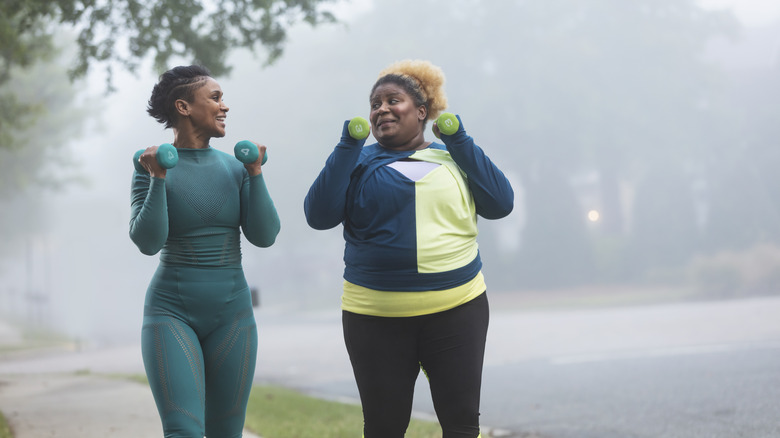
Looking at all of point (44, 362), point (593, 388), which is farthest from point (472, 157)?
point (44, 362)

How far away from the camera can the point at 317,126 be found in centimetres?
4059

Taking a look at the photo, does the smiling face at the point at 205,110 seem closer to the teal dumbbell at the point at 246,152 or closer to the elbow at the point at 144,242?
the teal dumbbell at the point at 246,152

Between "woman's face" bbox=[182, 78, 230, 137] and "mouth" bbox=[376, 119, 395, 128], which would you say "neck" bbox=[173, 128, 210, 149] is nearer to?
"woman's face" bbox=[182, 78, 230, 137]

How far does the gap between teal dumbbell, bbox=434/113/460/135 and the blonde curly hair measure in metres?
0.25

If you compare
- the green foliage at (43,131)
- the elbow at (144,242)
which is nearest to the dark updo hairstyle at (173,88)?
the elbow at (144,242)

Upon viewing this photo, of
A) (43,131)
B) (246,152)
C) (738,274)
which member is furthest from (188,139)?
(43,131)

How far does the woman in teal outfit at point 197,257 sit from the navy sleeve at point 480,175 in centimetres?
78

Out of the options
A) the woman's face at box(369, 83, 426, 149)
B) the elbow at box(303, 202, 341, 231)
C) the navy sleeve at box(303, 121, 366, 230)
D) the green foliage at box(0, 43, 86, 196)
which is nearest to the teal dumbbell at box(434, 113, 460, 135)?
the woman's face at box(369, 83, 426, 149)

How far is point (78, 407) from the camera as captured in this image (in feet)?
27.8

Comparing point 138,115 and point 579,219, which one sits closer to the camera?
point 579,219

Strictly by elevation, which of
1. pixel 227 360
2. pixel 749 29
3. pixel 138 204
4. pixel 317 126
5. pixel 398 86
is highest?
pixel 749 29

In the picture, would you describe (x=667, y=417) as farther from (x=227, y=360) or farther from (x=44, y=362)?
(x=44, y=362)

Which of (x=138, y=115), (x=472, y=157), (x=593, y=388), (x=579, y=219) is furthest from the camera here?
(x=138, y=115)

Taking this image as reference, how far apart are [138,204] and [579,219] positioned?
29670mm
